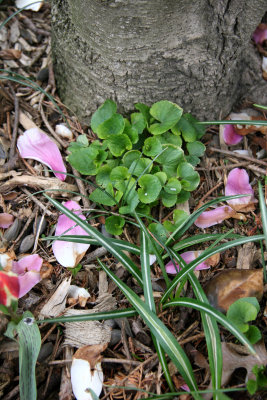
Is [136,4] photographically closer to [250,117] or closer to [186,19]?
[186,19]

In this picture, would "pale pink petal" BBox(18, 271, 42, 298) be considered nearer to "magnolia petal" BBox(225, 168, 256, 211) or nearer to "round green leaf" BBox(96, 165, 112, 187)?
"round green leaf" BBox(96, 165, 112, 187)

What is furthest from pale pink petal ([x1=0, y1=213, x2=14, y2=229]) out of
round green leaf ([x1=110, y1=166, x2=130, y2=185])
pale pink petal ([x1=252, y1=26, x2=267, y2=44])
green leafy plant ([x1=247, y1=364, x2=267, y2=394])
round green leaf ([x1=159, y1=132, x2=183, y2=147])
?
pale pink petal ([x1=252, y1=26, x2=267, y2=44])

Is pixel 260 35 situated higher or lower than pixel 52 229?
higher

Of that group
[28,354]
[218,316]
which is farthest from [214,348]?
[28,354]

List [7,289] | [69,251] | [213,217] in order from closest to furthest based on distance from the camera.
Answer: [7,289] < [69,251] < [213,217]

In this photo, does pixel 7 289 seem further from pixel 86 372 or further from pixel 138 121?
pixel 138 121

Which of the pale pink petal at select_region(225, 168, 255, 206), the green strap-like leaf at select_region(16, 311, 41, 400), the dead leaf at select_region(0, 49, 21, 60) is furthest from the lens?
the dead leaf at select_region(0, 49, 21, 60)

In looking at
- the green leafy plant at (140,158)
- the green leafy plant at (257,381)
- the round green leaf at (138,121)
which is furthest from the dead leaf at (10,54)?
the green leafy plant at (257,381)
